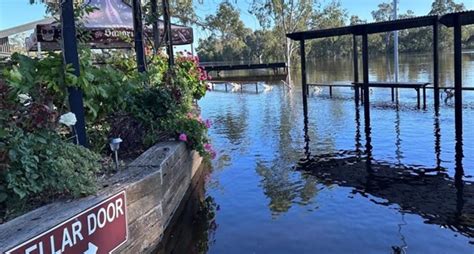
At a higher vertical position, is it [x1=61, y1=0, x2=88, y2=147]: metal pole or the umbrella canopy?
the umbrella canopy

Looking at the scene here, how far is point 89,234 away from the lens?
2949 millimetres

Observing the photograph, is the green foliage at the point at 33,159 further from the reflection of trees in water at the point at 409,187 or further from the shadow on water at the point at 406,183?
the reflection of trees in water at the point at 409,187

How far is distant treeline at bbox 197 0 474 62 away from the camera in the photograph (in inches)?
1088

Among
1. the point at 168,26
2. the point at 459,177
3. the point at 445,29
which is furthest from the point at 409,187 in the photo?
the point at 445,29

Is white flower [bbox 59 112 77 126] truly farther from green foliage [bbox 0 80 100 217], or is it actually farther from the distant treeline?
the distant treeline

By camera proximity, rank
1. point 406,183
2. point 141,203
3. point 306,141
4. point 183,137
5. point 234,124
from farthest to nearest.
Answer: point 234,124
point 306,141
point 406,183
point 183,137
point 141,203

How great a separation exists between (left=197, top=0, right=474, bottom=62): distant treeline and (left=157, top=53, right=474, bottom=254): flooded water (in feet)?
15.0

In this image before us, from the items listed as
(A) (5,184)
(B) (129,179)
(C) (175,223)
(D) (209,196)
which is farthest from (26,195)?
(D) (209,196)

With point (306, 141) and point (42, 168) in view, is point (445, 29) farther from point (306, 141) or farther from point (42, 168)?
point (42, 168)

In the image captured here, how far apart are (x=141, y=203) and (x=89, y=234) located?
0.83 meters

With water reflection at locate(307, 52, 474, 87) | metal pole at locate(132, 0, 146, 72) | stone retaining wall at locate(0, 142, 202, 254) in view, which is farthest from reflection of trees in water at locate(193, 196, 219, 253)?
water reflection at locate(307, 52, 474, 87)

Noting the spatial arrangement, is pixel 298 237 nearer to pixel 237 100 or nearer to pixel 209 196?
pixel 209 196

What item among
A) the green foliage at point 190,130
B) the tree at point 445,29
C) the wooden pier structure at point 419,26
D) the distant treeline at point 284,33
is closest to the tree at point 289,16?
the distant treeline at point 284,33

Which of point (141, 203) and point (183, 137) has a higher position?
point (183, 137)
